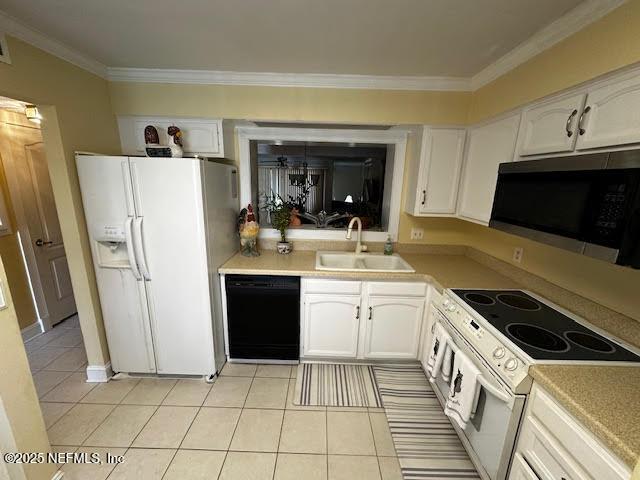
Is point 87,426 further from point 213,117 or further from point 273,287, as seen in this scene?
point 213,117

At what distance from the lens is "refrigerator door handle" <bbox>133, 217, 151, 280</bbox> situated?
178 centimetres

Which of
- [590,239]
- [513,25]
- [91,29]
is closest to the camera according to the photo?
[590,239]

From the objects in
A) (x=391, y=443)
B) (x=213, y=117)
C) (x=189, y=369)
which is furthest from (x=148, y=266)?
(x=391, y=443)

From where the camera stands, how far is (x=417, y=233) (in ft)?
8.57

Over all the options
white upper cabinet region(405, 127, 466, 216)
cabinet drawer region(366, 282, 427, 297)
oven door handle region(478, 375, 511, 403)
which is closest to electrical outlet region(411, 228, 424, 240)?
white upper cabinet region(405, 127, 466, 216)

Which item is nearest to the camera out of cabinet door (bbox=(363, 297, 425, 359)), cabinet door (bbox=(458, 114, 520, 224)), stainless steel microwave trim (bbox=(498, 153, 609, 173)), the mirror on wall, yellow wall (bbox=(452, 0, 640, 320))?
stainless steel microwave trim (bbox=(498, 153, 609, 173))

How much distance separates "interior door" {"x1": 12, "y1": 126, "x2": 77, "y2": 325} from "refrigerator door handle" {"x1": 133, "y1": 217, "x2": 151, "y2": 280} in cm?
178

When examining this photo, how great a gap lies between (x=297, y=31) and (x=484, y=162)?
4.99 feet

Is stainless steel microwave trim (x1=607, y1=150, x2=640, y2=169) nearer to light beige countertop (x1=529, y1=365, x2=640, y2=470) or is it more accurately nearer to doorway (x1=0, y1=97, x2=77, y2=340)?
light beige countertop (x1=529, y1=365, x2=640, y2=470)

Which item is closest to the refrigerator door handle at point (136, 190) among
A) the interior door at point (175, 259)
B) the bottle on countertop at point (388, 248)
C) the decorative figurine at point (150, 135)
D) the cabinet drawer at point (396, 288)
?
the interior door at point (175, 259)

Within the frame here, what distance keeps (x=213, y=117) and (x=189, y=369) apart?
2048 millimetres

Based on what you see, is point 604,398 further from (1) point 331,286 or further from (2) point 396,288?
(1) point 331,286

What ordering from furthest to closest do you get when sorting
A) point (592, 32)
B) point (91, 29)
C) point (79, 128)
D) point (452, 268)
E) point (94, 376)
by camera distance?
point (452, 268) → point (94, 376) → point (79, 128) → point (91, 29) → point (592, 32)

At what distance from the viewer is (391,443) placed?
1646mm
